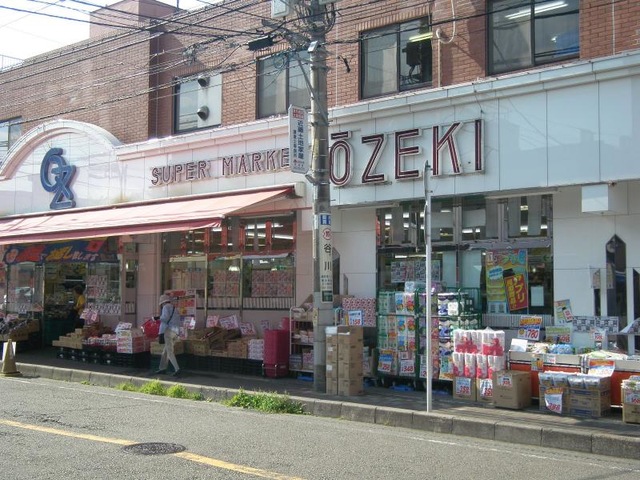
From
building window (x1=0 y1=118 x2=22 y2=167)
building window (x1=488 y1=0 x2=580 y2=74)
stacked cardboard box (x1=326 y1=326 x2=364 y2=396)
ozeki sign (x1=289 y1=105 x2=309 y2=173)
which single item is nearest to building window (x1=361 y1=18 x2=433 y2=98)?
building window (x1=488 y1=0 x2=580 y2=74)

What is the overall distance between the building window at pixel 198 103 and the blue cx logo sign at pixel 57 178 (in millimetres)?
3561

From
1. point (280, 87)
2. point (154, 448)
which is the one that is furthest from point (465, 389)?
point (280, 87)

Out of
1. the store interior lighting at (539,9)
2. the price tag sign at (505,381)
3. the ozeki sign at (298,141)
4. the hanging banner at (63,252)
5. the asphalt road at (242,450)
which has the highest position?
the store interior lighting at (539,9)

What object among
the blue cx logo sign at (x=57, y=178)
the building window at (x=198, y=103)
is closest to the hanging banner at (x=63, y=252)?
the blue cx logo sign at (x=57, y=178)

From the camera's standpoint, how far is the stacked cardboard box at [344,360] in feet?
38.7

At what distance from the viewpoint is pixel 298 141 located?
1275cm

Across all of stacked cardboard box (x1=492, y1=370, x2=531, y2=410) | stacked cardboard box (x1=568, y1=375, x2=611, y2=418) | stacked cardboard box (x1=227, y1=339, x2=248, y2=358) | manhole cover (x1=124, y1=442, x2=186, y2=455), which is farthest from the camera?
stacked cardboard box (x1=227, y1=339, x2=248, y2=358)

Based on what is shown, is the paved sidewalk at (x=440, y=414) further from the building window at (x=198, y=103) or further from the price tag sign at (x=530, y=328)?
the building window at (x=198, y=103)

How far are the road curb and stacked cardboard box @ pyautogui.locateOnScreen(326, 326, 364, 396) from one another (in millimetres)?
795

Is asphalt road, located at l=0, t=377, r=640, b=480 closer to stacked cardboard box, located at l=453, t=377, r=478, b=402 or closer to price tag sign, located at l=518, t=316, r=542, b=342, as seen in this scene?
stacked cardboard box, located at l=453, t=377, r=478, b=402

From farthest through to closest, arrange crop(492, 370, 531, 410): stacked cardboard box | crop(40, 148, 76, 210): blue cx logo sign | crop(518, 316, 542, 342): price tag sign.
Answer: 1. crop(40, 148, 76, 210): blue cx logo sign
2. crop(518, 316, 542, 342): price tag sign
3. crop(492, 370, 531, 410): stacked cardboard box

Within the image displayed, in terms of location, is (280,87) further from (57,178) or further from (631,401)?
(631,401)

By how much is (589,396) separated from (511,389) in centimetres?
108

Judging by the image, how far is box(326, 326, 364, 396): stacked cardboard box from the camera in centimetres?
1178
